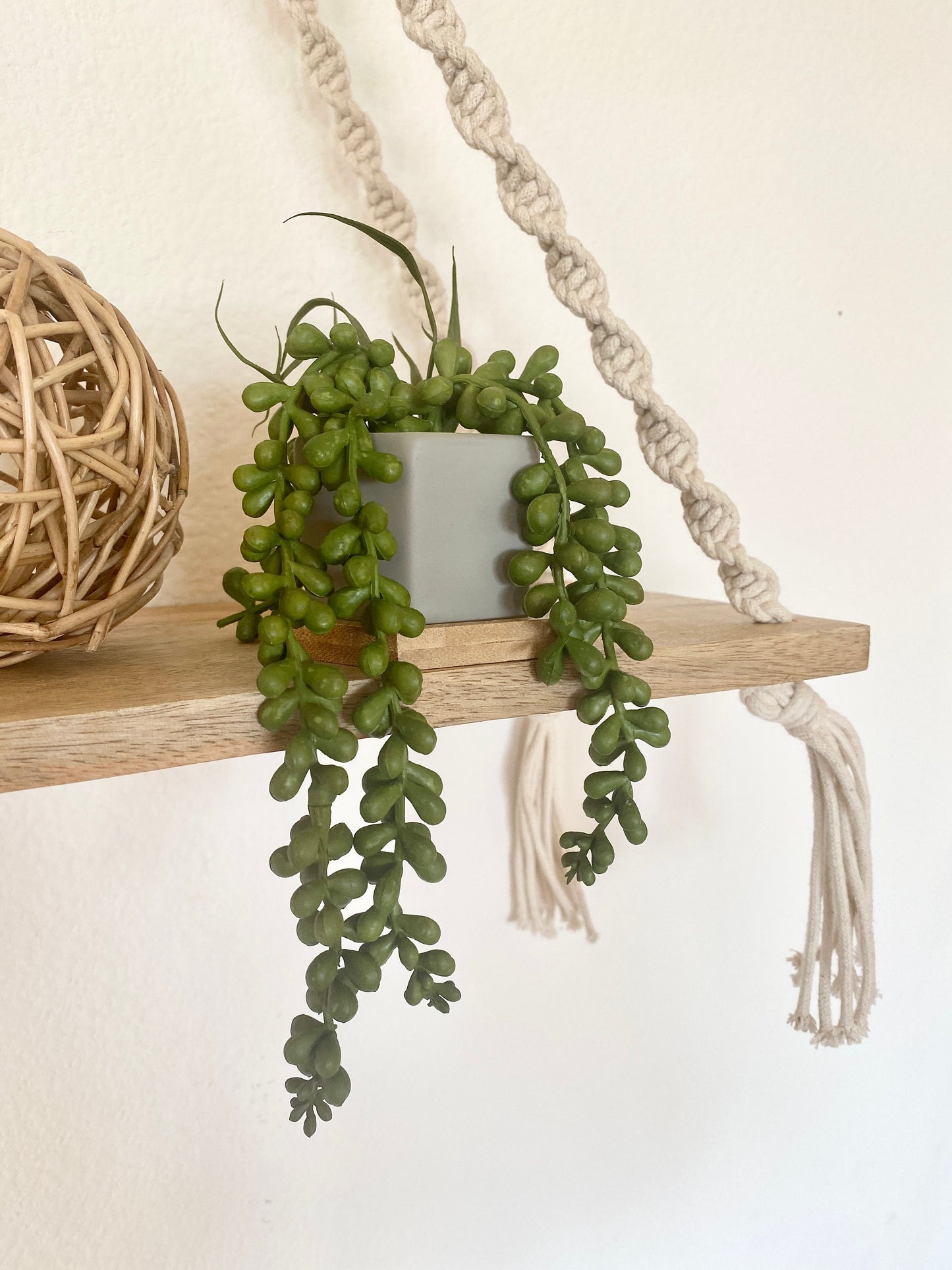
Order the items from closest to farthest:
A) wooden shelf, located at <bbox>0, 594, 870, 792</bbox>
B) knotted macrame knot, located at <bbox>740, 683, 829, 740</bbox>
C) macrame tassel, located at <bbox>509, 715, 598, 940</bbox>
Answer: wooden shelf, located at <bbox>0, 594, 870, 792</bbox> < knotted macrame knot, located at <bbox>740, 683, 829, 740</bbox> < macrame tassel, located at <bbox>509, 715, 598, 940</bbox>

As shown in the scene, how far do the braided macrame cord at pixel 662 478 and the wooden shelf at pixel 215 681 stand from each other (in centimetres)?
5

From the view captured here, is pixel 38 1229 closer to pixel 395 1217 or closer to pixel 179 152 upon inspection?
pixel 395 1217

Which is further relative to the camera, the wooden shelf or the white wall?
the white wall

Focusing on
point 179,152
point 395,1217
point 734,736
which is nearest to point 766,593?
point 734,736

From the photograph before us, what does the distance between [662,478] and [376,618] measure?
8.8 inches

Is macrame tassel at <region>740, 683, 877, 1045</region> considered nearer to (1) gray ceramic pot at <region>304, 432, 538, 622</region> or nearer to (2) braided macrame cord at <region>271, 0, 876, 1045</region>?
(2) braided macrame cord at <region>271, 0, 876, 1045</region>

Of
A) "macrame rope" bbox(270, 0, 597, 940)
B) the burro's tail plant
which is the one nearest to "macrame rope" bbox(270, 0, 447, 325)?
"macrame rope" bbox(270, 0, 597, 940)

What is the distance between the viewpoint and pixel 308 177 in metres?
0.62

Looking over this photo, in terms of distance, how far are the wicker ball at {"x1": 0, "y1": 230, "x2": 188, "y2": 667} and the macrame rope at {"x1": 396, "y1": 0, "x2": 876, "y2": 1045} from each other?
0.21 meters

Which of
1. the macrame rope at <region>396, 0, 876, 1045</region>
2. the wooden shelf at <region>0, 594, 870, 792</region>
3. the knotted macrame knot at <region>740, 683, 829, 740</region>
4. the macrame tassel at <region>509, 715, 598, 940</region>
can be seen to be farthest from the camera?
the macrame tassel at <region>509, 715, 598, 940</region>

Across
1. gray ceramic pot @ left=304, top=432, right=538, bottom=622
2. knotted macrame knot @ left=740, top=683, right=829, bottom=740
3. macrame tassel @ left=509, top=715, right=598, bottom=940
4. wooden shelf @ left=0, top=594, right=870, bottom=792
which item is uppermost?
gray ceramic pot @ left=304, top=432, right=538, bottom=622

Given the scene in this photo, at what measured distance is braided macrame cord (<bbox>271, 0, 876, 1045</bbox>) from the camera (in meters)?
0.48

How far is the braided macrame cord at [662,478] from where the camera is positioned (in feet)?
1.58

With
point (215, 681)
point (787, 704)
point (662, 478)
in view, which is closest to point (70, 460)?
point (215, 681)
